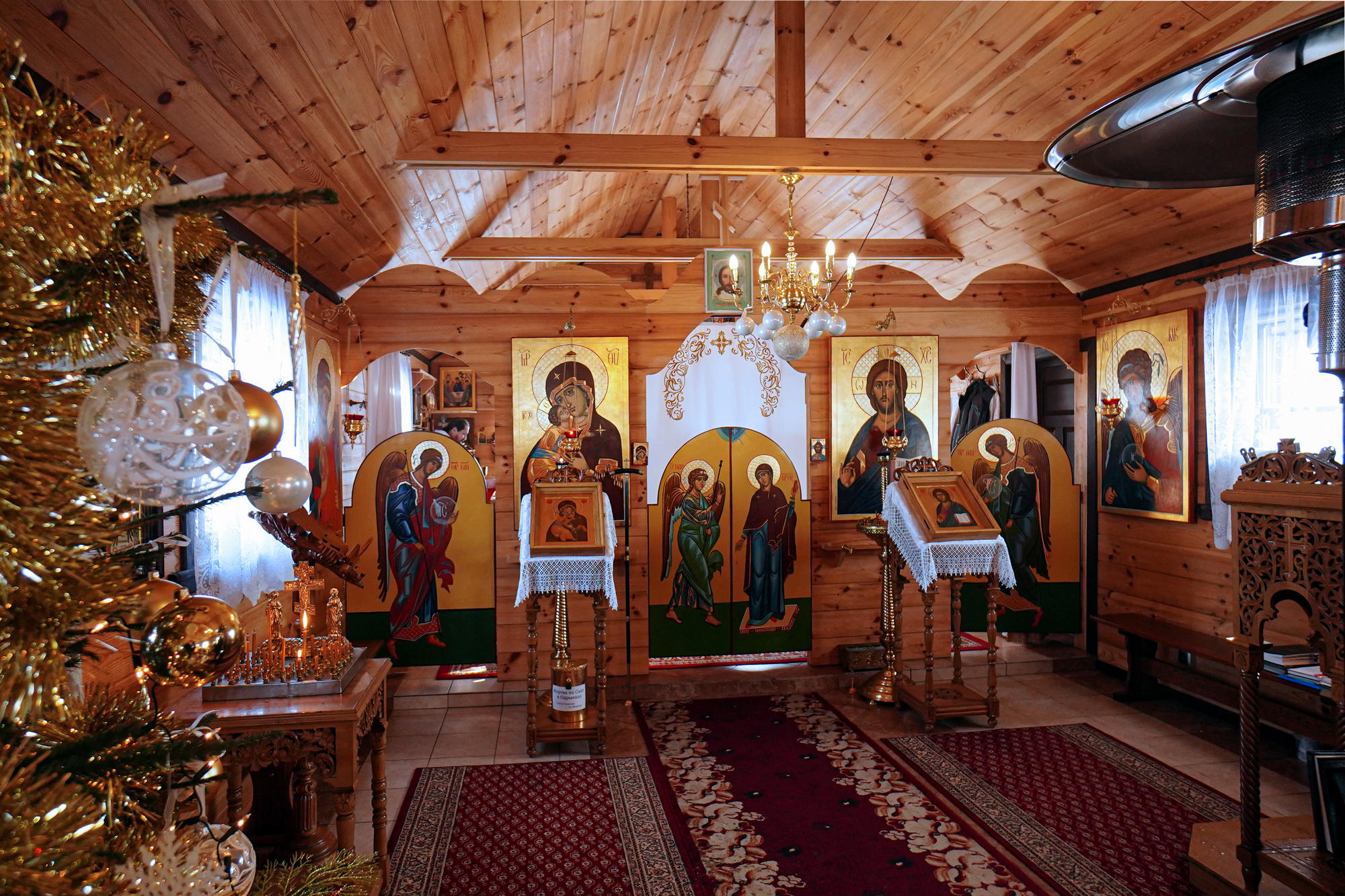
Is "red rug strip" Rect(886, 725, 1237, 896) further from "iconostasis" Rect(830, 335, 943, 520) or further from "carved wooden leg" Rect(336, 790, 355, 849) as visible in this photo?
"carved wooden leg" Rect(336, 790, 355, 849)

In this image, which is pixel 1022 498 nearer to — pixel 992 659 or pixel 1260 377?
pixel 992 659

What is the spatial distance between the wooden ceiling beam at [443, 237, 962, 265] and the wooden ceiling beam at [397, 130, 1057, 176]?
1.61m

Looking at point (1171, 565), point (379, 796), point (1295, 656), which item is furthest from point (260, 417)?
point (1171, 565)

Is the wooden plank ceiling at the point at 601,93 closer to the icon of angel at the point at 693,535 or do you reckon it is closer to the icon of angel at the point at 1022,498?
the icon of angel at the point at 1022,498

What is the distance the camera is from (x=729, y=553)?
5859 millimetres

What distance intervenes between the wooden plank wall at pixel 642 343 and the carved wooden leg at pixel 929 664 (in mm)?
1053

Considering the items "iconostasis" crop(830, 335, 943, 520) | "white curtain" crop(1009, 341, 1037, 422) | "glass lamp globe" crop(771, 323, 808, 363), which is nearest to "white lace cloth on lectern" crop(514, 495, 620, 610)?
"glass lamp globe" crop(771, 323, 808, 363)

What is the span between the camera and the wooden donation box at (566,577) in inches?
177

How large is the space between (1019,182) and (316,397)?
435cm

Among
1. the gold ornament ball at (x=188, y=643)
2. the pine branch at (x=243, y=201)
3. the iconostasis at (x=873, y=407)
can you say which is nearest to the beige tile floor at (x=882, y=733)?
the iconostasis at (x=873, y=407)

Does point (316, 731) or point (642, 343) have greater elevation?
point (642, 343)

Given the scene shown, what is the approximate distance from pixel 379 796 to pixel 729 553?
339 centimetres

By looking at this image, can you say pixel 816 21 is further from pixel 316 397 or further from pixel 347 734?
pixel 347 734

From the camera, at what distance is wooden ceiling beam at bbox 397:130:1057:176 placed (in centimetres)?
346
